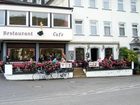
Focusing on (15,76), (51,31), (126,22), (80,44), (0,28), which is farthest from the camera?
(126,22)

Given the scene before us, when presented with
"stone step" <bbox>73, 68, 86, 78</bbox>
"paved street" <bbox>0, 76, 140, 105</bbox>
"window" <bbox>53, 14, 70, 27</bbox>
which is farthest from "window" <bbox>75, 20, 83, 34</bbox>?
"paved street" <bbox>0, 76, 140, 105</bbox>

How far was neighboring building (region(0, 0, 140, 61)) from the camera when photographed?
32688mm

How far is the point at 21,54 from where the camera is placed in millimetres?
33750

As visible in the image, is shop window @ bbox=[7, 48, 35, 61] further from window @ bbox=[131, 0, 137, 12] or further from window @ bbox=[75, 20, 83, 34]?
window @ bbox=[131, 0, 137, 12]

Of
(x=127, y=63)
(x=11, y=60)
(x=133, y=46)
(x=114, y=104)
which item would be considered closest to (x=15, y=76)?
(x=11, y=60)

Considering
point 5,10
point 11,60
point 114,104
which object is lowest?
point 114,104

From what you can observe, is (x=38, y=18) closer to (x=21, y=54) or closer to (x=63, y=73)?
(x=21, y=54)

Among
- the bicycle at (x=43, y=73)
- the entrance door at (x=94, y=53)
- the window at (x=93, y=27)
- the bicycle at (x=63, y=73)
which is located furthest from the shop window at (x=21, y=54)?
the window at (x=93, y=27)

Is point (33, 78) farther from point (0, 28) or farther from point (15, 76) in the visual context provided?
point (0, 28)

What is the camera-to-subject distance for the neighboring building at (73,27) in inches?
1287

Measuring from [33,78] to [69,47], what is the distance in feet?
32.3

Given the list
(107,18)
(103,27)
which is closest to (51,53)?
(103,27)

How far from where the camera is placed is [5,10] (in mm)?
32281

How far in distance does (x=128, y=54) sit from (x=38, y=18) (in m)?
11.4
